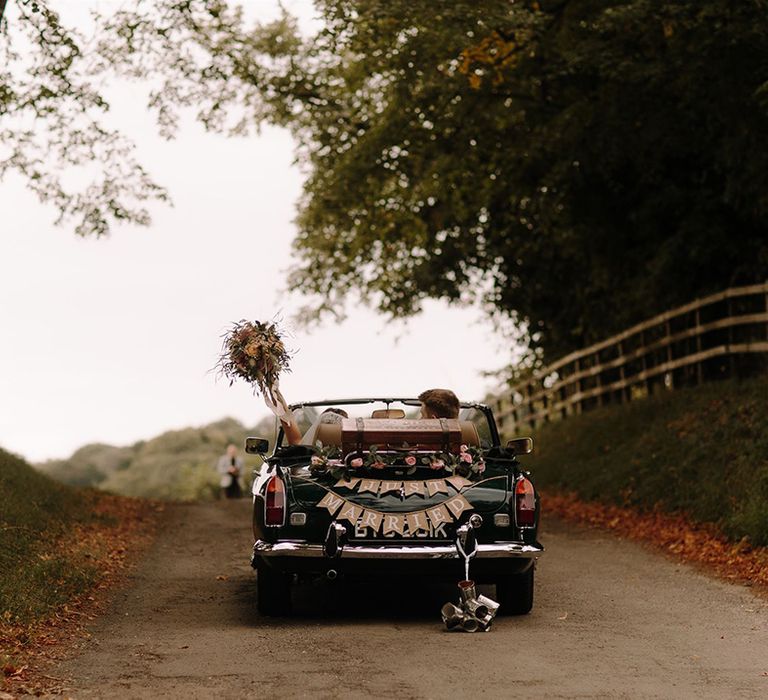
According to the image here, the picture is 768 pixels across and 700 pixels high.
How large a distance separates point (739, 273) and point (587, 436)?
4.54m

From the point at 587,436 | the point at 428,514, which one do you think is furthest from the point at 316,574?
the point at 587,436

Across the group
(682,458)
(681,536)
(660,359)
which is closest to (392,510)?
(681,536)

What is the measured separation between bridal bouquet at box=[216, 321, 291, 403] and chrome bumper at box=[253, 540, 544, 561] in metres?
1.52

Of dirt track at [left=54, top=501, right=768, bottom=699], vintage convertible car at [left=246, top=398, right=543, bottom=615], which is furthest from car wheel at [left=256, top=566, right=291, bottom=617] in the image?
dirt track at [left=54, top=501, right=768, bottom=699]

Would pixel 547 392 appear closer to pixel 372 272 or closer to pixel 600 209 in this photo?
pixel 372 272

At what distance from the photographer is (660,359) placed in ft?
78.2

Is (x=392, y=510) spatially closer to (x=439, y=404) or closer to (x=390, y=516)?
(x=390, y=516)

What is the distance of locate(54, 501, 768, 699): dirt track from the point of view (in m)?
7.15

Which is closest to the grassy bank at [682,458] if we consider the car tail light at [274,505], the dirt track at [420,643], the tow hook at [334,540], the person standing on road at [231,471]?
the dirt track at [420,643]

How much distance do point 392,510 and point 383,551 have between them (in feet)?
1.03

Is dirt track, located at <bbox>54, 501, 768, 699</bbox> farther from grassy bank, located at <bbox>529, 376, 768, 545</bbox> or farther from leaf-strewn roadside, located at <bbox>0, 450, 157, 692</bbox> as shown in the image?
grassy bank, located at <bbox>529, 376, 768, 545</bbox>

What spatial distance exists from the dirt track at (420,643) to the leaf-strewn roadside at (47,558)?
291 millimetres

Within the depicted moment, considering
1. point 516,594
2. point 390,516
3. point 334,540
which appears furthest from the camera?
point 516,594

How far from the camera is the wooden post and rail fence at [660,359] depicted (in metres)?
20.1
